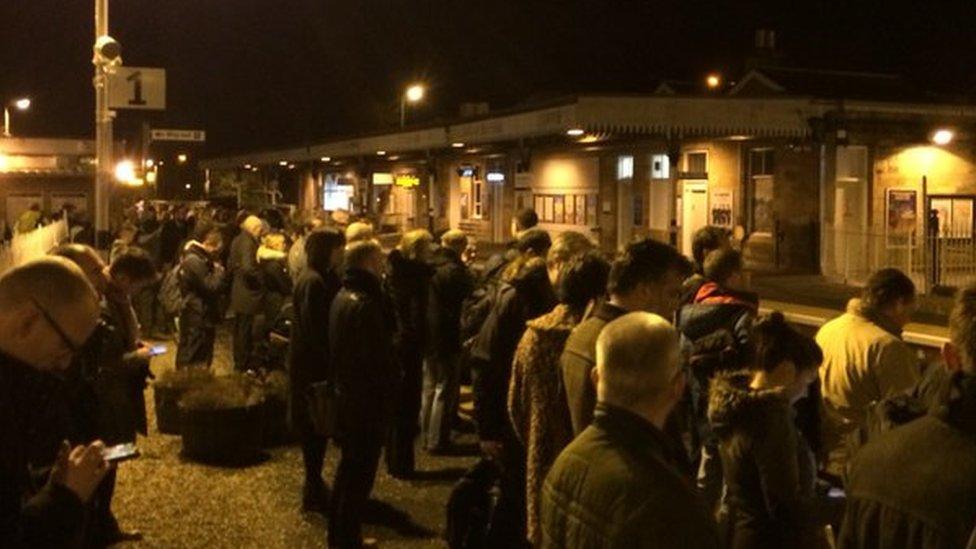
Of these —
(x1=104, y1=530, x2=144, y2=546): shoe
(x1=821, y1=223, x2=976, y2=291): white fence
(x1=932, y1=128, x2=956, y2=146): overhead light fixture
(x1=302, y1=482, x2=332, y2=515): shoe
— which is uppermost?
(x1=932, y1=128, x2=956, y2=146): overhead light fixture

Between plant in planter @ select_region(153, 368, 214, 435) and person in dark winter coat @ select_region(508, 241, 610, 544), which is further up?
person in dark winter coat @ select_region(508, 241, 610, 544)

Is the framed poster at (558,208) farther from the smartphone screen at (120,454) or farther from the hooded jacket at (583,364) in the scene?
the smartphone screen at (120,454)

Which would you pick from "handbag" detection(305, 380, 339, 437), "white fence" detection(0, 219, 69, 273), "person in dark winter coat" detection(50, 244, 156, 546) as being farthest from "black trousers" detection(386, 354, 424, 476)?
"white fence" detection(0, 219, 69, 273)

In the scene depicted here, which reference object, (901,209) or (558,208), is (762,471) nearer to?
(901,209)

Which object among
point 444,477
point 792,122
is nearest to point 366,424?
point 444,477

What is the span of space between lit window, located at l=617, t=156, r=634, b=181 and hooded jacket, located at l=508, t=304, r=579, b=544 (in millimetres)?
24370

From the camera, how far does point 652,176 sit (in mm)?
28062

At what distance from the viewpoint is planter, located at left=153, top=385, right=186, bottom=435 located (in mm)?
10023

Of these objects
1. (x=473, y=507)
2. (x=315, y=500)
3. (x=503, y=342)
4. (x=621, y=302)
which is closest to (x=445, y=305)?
(x=315, y=500)

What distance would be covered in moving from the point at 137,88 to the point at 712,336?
30.9ft

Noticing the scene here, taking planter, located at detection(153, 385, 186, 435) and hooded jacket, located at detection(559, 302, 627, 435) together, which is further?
planter, located at detection(153, 385, 186, 435)

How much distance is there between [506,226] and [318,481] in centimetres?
2768

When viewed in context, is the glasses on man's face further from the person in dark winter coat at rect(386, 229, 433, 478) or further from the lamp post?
the lamp post

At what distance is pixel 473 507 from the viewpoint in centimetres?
595
